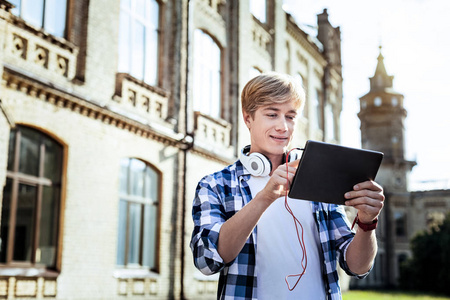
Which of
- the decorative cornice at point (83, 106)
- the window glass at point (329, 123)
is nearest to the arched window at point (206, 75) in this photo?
the decorative cornice at point (83, 106)

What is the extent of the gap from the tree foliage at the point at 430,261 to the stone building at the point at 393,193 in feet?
14.3

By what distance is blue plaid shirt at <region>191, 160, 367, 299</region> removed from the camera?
2.20m

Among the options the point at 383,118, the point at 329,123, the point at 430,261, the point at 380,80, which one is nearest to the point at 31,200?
the point at 329,123

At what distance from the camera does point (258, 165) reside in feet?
8.00

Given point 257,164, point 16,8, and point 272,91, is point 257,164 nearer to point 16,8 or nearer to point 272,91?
point 272,91

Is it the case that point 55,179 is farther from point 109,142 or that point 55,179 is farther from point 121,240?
point 121,240

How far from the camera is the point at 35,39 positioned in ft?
31.0

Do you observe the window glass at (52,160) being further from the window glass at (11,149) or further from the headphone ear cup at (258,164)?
the headphone ear cup at (258,164)

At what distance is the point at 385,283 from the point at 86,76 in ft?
126

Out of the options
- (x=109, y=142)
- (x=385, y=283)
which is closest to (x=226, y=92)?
(x=109, y=142)

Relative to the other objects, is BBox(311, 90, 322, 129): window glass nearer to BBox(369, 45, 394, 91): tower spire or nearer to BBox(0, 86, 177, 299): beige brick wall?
BBox(0, 86, 177, 299): beige brick wall

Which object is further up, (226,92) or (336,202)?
(226,92)

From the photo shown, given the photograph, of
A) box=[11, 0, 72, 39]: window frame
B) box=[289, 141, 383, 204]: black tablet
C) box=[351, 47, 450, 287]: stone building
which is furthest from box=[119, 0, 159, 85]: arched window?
box=[351, 47, 450, 287]: stone building

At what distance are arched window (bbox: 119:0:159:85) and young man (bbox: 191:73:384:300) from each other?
32.4ft
